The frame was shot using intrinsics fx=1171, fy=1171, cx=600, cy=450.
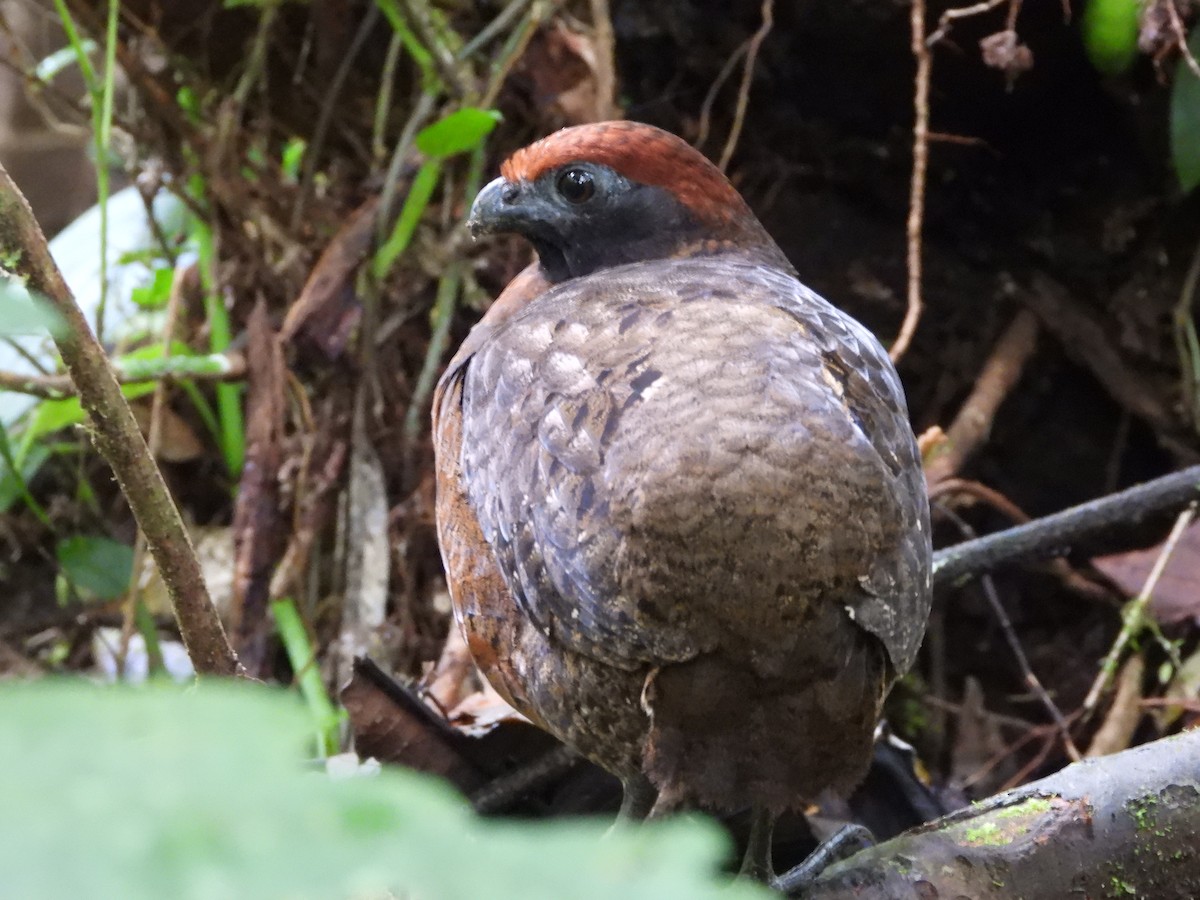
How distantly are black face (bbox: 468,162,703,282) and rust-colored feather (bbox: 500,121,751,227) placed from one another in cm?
2

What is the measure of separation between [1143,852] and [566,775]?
4.07ft

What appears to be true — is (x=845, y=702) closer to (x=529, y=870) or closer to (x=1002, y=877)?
(x=1002, y=877)

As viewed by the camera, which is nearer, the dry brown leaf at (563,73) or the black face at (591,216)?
the black face at (591,216)

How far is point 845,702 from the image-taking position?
1775 millimetres

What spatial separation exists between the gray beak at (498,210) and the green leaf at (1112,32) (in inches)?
76.0

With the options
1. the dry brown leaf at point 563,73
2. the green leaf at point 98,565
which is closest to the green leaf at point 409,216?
the dry brown leaf at point 563,73

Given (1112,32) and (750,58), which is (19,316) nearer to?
(750,58)

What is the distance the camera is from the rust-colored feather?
8.59ft

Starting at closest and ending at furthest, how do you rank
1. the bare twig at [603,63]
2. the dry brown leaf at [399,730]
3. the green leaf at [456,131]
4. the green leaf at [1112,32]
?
the dry brown leaf at [399,730] → the green leaf at [456,131] → the green leaf at [1112,32] → the bare twig at [603,63]

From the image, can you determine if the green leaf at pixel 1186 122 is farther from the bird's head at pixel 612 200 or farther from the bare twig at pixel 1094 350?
the bird's head at pixel 612 200

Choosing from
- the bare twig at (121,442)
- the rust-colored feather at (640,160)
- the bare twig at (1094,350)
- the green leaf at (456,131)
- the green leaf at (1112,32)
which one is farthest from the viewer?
the bare twig at (1094,350)

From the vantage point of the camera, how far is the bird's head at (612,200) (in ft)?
8.63

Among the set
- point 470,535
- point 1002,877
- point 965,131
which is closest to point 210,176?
point 470,535

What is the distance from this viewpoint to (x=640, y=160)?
103 inches
